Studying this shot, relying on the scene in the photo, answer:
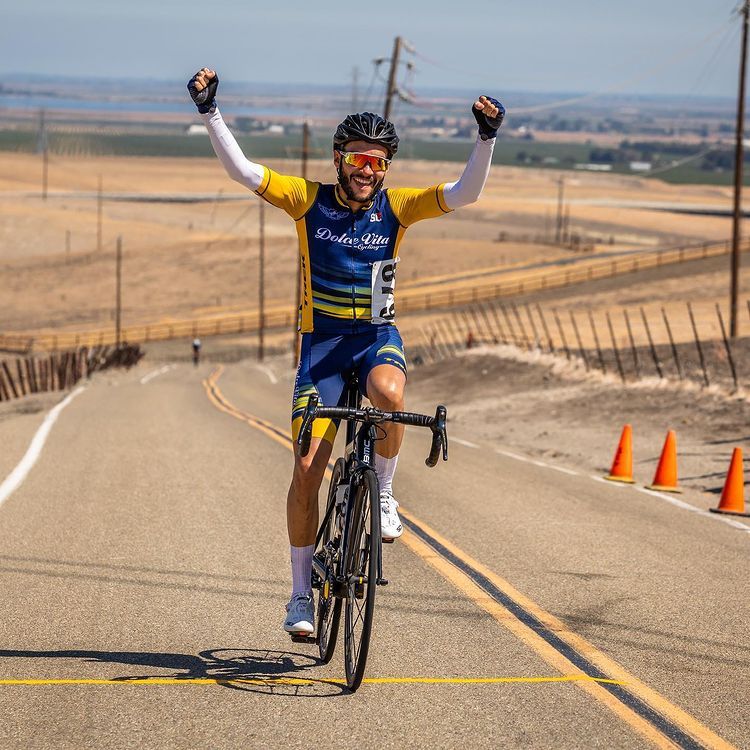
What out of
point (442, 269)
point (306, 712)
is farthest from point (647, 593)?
point (442, 269)

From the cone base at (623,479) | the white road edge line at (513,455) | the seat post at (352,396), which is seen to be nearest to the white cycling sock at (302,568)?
the seat post at (352,396)

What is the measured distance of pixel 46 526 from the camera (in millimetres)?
10148

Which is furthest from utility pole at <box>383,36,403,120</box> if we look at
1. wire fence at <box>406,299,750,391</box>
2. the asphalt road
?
the asphalt road

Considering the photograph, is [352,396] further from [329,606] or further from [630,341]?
[630,341]

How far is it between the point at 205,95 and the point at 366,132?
75 centimetres

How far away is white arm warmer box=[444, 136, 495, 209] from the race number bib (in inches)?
16.4

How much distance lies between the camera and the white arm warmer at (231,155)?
20.4 feet

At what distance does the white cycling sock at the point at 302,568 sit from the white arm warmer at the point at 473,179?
5.78 feet

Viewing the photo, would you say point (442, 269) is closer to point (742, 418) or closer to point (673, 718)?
point (742, 418)

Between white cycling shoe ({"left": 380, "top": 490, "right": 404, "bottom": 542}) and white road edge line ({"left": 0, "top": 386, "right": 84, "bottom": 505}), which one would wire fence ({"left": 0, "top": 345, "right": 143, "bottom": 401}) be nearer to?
white road edge line ({"left": 0, "top": 386, "right": 84, "bottom": 505})

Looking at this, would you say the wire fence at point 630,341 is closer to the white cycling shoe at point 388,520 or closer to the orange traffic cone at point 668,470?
the orange traffic cone at point 668,470

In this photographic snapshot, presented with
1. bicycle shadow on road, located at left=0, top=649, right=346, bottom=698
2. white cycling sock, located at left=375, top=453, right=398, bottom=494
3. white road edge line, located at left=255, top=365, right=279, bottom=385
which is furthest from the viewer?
white road edge line, located at left=255, top=365, right=279, bottom=385

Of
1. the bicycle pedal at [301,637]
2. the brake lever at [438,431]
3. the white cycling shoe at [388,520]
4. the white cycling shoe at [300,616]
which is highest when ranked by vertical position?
the brake lever at [438,431]

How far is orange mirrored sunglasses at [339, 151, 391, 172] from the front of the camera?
20.7ft
